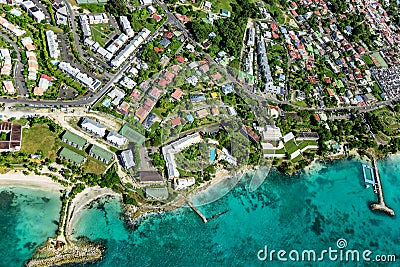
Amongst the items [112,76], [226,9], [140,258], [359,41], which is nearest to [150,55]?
[112,76]

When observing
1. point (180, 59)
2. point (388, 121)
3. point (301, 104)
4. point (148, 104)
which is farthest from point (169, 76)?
point (388, 121)

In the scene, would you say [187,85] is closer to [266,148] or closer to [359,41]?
[266,148]

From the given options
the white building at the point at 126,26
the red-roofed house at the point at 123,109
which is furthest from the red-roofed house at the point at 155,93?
the white building at the point at 126,26

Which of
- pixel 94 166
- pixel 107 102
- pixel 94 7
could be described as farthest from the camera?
pixel 94 7

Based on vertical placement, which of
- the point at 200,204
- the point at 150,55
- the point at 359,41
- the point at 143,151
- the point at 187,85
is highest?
the point at 359,41

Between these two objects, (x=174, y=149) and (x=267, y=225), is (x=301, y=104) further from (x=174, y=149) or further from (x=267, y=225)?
(x=174, y=149)

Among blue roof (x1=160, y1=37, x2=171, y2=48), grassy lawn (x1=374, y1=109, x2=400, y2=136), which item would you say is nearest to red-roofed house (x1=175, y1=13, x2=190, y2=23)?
blue roof (x1=160, y1=37, x2=171, y2=48)
